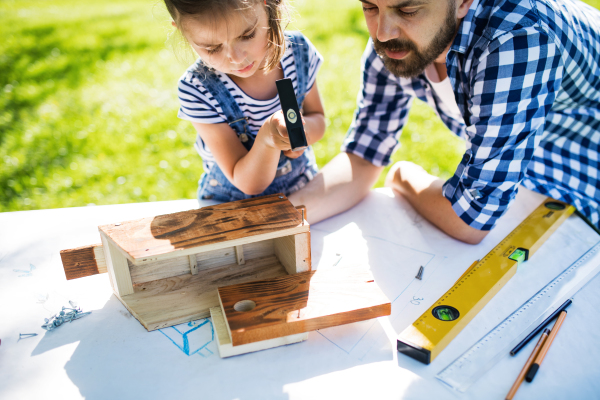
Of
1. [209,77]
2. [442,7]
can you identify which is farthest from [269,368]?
[442,7]

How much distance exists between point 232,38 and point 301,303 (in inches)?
28.9

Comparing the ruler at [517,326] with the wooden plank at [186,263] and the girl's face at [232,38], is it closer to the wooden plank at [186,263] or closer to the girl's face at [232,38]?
the wooden plank at [186,263]

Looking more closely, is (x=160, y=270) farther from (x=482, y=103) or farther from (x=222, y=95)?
(x=482, y=103)

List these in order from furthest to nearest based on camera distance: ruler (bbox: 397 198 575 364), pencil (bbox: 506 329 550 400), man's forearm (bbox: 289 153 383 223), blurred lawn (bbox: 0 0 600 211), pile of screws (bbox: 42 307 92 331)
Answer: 1. blurred lawn (bbox: 0 0 600 211)
2. man's forearm (bbox: 289 153 383 223)
3. pile of screws (bbox: 42 307 92 331)
4. ruler (bbox: 397 198 575 364)
5. pencil (bbox: 506 329 550 400)

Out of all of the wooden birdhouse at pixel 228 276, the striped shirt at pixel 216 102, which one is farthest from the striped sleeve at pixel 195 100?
the wooden birdhouse at pixel 228 276

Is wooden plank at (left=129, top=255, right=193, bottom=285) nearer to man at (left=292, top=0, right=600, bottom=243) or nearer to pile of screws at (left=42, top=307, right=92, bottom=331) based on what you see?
pile of screws at (left=42, top=307, right=92, bottom=331)

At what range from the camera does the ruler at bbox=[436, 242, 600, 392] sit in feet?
3.09

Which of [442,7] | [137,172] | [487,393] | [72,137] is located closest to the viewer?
[487,393]

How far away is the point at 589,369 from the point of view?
0.95m

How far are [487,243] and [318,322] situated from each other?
706mm

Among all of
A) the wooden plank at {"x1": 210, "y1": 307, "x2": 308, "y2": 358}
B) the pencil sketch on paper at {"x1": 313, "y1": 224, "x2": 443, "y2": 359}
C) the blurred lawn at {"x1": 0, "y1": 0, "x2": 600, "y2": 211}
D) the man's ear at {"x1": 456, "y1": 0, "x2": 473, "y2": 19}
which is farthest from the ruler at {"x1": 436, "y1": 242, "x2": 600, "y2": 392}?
the blurred lawn at {"x1": 0, "y1": 0, "x2": 600, "y2": 211}

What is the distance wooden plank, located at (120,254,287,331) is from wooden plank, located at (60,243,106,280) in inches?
4.4

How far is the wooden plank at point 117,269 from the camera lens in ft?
3.57

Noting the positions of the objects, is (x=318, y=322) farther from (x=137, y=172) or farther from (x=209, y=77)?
(x=137, y=172)
